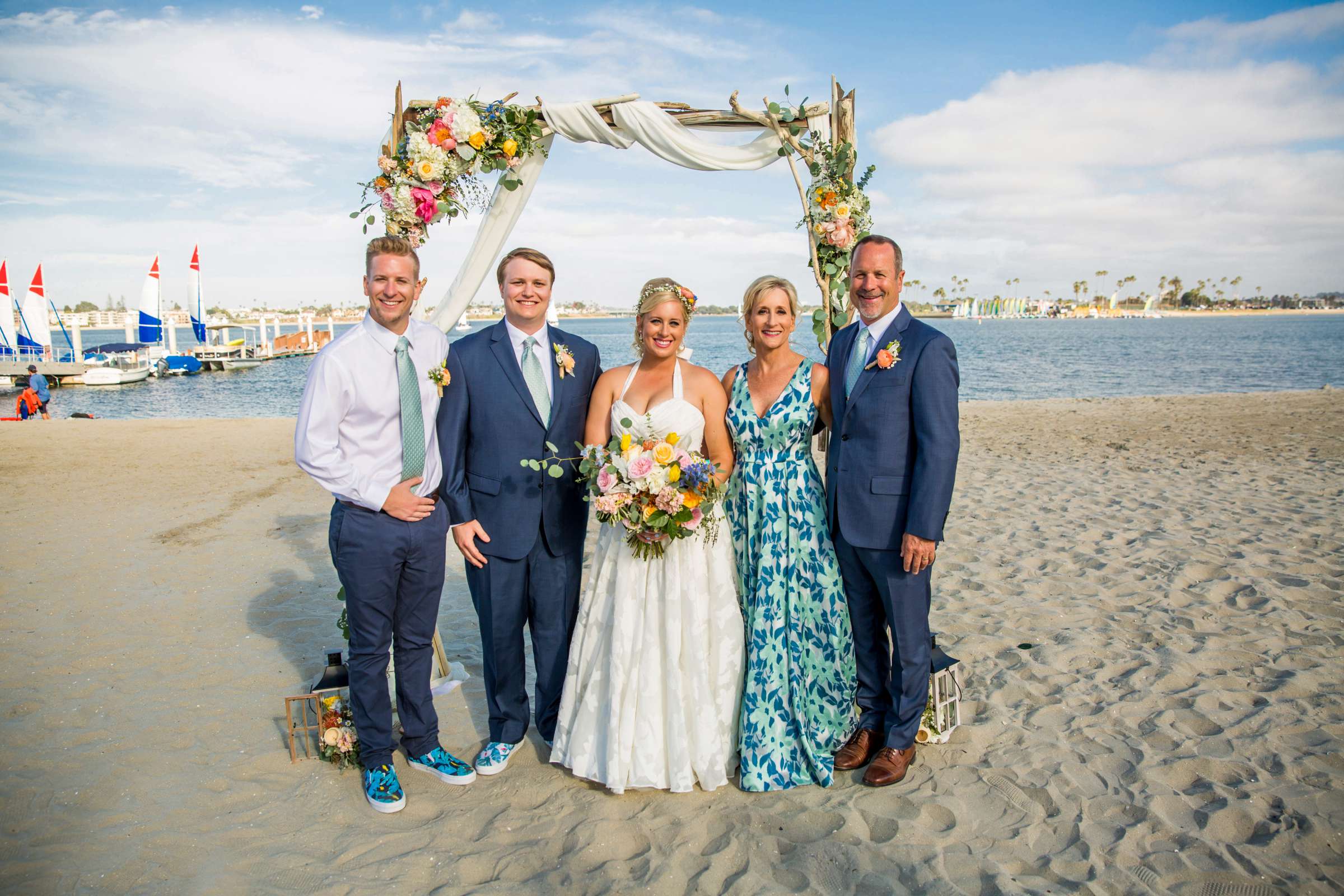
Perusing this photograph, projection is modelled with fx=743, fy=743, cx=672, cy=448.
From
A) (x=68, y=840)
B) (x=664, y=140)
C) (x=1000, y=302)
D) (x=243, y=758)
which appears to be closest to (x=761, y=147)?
(x=664, y=140)

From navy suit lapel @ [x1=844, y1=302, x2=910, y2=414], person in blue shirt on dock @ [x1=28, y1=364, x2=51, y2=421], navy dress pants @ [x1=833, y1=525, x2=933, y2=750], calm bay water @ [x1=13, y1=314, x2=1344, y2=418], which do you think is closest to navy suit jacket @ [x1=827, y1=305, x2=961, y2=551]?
navy suit lapel @ [x1=844, y1=302, x2=910, y2=414]

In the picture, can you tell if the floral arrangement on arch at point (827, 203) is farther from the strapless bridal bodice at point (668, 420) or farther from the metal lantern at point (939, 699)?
the metal lantern at point (939, 699)

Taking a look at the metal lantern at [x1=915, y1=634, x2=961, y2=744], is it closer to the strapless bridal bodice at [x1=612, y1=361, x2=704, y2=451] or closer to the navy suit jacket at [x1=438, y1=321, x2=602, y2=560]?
the strapless bridal bodice at [x1=612, y1=361, x2=704, y2=451]

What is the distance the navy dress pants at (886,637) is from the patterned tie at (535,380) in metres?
1.56

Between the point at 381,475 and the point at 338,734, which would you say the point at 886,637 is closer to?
the point at 381,475

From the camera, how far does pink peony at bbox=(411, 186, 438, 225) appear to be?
13.8 ft

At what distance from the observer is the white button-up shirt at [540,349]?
3.66m

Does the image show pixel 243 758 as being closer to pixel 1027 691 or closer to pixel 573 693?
pixel 573 693

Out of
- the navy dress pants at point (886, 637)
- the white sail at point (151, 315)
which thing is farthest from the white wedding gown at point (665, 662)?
the white sail at point (151, 315)

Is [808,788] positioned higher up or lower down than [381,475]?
lower down

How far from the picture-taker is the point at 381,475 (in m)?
3.40

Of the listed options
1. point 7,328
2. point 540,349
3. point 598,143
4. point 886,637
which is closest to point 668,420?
point 540,349

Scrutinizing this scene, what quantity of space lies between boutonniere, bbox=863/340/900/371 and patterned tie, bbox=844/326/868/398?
0.25ft

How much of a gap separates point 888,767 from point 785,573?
103cm
